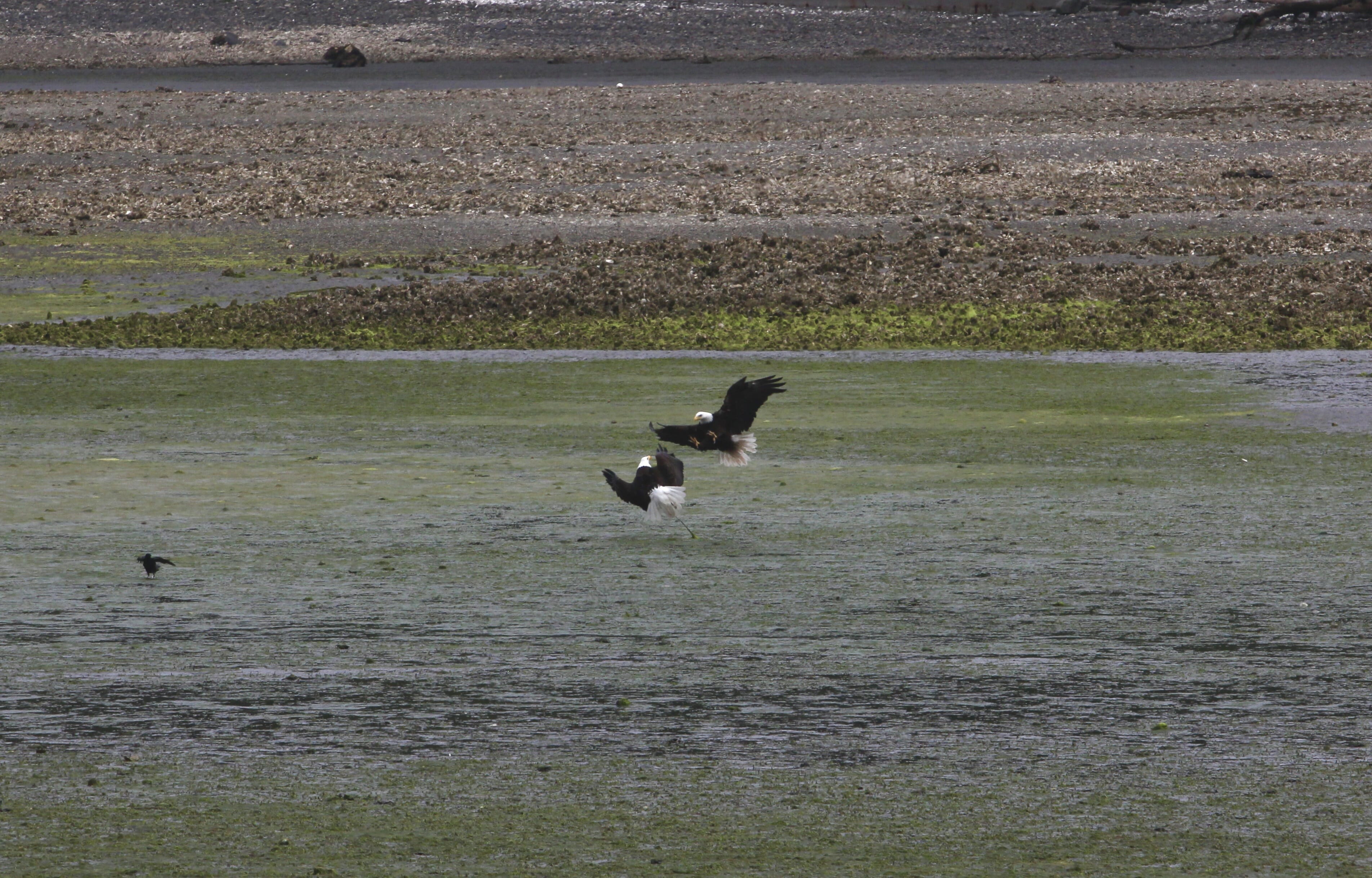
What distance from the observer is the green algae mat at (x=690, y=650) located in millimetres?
6387

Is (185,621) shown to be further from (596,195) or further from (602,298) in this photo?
(596,195)

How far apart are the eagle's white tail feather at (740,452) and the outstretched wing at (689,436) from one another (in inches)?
9.8

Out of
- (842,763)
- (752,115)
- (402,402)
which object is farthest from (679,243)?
(842,763)

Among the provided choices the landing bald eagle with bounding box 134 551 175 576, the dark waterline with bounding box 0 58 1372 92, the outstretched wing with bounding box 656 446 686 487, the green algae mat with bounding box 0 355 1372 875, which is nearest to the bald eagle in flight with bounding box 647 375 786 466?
the green algae mat with bounding box 0 355 1372 875

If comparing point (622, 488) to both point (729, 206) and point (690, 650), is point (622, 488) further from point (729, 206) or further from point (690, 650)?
point (729, 206)

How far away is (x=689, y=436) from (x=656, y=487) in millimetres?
1292

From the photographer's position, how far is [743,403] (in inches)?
486

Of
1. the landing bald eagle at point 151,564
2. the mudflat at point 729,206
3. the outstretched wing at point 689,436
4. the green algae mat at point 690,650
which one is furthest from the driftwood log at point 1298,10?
the landing bald eagle at point 151,564

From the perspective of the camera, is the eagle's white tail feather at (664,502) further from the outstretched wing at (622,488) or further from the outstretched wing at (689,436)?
the outstretched wing at (689,436)

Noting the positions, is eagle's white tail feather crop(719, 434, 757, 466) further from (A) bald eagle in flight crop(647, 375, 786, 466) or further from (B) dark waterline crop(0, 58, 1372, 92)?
(B) dark waterline crop(0, 58, 1372, 92)

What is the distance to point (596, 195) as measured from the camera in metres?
32.2

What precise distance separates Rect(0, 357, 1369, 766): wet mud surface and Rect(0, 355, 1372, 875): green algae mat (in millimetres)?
36

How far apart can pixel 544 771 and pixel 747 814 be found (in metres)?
0.89

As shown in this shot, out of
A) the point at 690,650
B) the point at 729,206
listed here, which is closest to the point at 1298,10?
the point at 729,206
